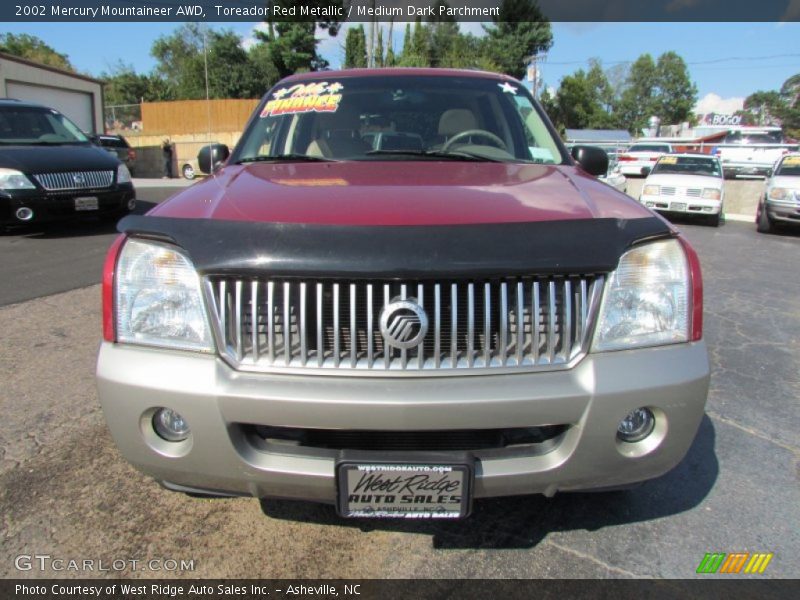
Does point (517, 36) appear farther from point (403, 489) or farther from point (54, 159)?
point (403, 489)

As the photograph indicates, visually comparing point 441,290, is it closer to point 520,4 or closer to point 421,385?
point 421,385

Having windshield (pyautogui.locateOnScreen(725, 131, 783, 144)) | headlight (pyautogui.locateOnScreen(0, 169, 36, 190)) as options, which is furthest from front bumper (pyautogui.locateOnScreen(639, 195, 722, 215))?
windshield (pyautogui.locateOnScreen(725, 131, 783, 144))

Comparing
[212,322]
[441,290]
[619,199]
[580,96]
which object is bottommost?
[212,322]

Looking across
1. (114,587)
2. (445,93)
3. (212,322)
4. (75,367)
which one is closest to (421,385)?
(212,322)

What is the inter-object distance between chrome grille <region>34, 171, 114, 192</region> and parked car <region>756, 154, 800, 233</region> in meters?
11.8

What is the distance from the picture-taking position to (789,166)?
12.2 meters

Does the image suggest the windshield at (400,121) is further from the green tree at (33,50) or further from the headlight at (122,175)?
the green tree at (33,50)

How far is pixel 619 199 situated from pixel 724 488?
1.42 metres

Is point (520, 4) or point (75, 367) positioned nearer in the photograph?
point (75, 367)

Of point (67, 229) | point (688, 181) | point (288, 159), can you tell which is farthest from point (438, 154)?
point (688, 181)

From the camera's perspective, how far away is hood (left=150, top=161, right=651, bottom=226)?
1836 millimetres

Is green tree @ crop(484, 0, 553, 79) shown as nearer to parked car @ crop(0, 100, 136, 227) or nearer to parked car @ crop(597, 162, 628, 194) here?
parked car @ crop(597, 162, 628, 194)

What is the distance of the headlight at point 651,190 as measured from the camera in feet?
42.9

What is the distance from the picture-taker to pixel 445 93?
3328mm
